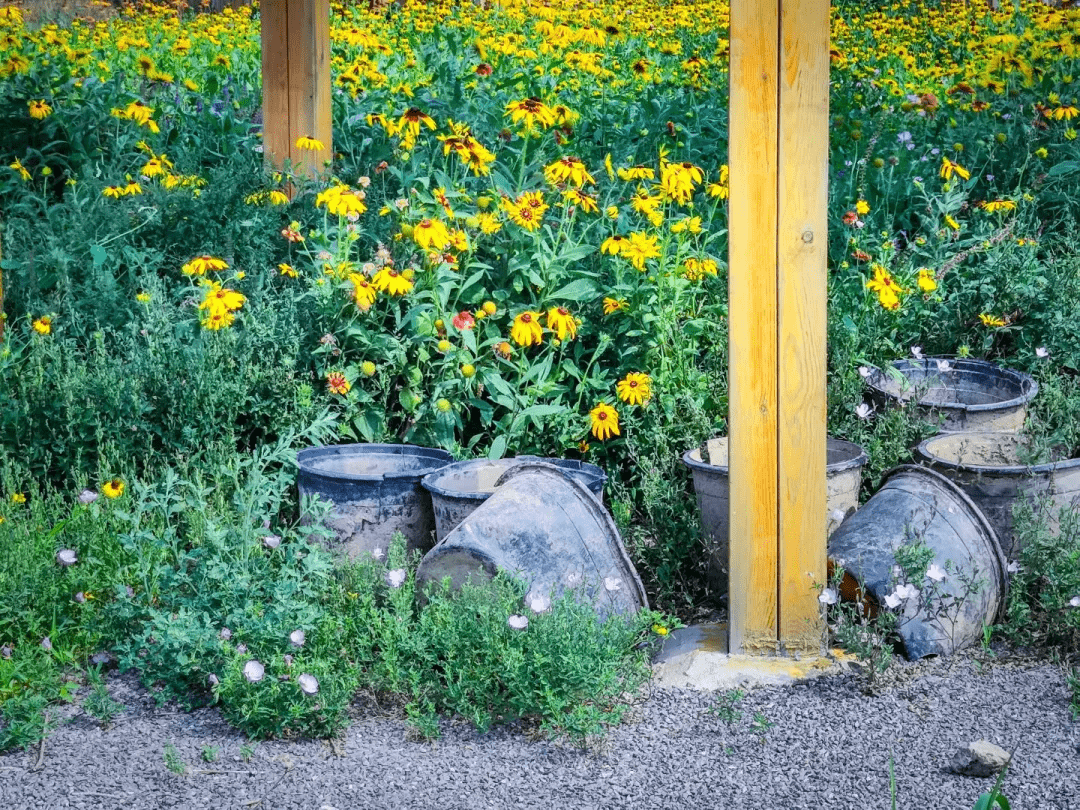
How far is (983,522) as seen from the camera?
3307 millimetres

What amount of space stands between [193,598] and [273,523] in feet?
2.74

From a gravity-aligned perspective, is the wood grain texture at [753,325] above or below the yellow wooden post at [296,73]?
below

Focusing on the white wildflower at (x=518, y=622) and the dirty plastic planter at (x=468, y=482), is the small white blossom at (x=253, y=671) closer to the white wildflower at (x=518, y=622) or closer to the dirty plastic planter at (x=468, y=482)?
the white wildflower at (x=518, y=622)

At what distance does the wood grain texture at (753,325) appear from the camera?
2.94 m

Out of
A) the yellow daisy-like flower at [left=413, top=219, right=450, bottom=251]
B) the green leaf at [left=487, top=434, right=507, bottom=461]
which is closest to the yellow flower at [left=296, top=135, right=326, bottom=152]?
the yellow daisy-like flower at [left=413, top=219, right=450, bottom=251]

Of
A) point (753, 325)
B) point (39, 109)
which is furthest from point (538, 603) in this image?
point (39, 109)

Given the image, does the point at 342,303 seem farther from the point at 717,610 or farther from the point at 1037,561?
the point at 1037,561

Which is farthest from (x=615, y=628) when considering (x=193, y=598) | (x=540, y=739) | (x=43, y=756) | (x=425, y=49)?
(x=425, y=49)

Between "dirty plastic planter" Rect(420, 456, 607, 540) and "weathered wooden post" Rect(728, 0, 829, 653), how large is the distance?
1.79 feet

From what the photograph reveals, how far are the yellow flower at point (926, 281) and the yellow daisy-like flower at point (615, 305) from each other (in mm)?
997

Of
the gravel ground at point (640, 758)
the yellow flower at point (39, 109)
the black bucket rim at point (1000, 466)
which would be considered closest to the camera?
the gravel ground at point (640, 758)

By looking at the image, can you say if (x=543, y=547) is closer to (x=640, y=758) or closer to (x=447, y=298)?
(x=640, y=758)

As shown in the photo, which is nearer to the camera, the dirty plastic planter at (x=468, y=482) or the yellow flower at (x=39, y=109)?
the dirty plastic planter at (x=468, y=482)

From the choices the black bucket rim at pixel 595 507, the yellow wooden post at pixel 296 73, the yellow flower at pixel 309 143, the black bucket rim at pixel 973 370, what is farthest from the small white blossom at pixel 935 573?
the yellow wooden post at pixel 296 73
